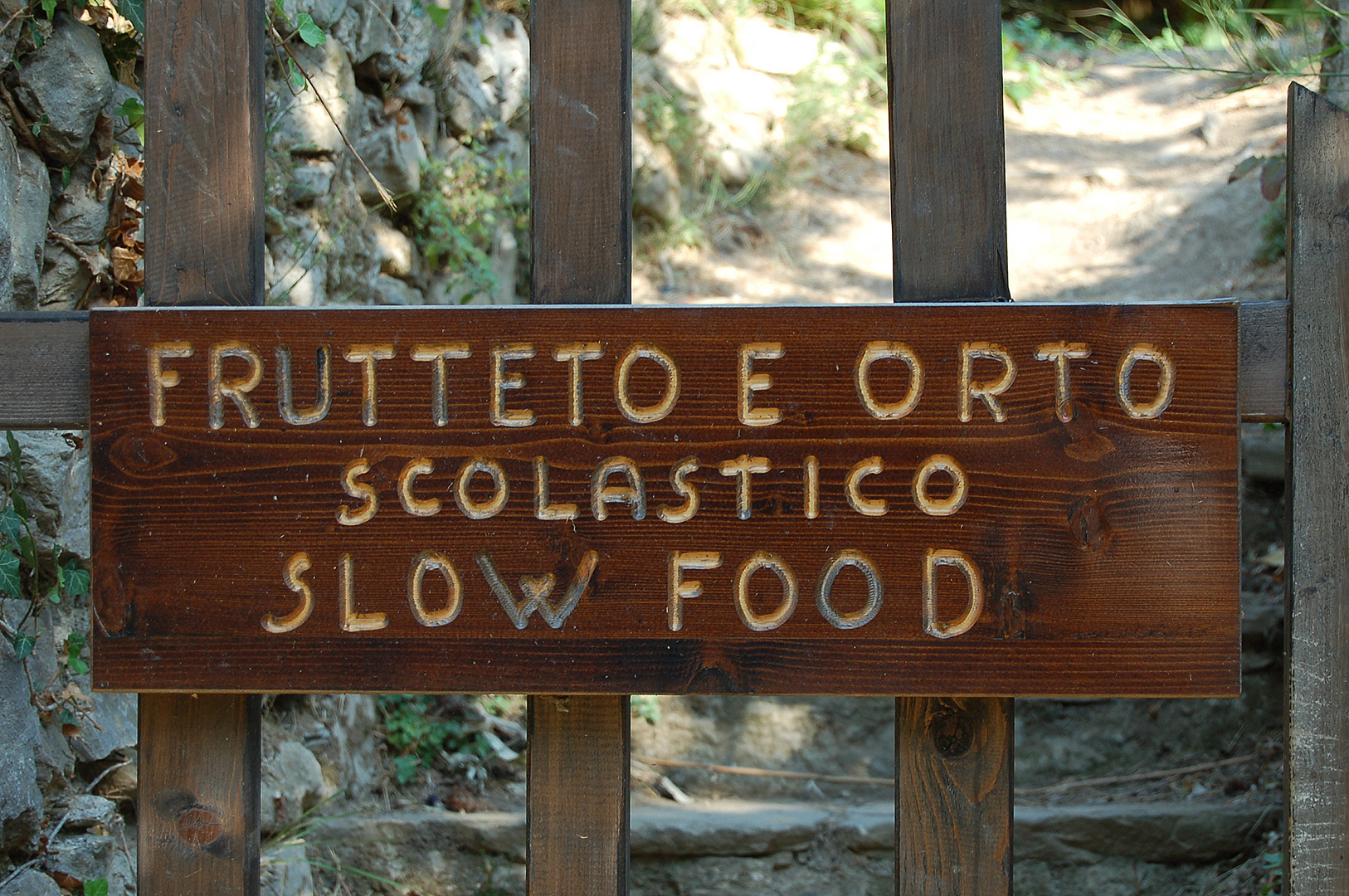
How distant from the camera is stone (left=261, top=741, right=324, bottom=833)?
2.04 m

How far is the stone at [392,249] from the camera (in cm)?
278

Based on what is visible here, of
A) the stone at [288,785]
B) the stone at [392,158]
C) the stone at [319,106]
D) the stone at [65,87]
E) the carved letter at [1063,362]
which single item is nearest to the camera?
the carved letter at [1063,362]

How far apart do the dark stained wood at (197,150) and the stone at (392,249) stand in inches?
60.5

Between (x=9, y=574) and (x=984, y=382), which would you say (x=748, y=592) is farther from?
(x=9, y=574)

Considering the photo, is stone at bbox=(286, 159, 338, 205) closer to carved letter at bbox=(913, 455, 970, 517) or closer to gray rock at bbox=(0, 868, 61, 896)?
gray rock at bbox=(0, 868, 61, 896)

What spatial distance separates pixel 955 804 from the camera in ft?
3.80

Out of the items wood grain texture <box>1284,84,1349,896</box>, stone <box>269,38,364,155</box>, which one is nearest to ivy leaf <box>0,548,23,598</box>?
stone <box>269,38,364,155</box>

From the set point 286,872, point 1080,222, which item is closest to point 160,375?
point 286,872

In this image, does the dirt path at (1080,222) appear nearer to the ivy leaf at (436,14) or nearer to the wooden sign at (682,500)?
the ivy leaf at (436,14)

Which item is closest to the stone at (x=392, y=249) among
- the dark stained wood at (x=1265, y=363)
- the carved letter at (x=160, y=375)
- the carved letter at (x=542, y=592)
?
the carved letter at (x=160, y=375)

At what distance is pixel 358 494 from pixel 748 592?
45 cm

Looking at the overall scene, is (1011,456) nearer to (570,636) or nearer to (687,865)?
(570,636)

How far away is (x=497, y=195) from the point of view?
335 cm

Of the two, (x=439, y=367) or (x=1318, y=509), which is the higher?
(x=439, y=367)
